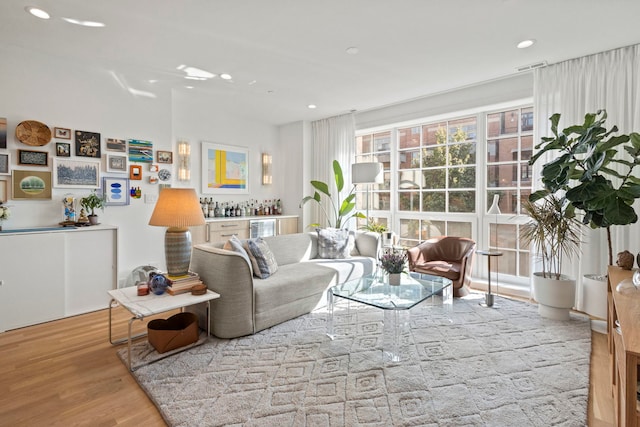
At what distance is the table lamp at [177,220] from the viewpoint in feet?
8.60

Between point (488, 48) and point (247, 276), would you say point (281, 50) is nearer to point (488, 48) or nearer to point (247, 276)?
point (488, 48)

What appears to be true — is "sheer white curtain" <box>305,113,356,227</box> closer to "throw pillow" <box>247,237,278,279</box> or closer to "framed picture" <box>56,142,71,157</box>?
"throw pillow" <box>247,237,278,279</box>

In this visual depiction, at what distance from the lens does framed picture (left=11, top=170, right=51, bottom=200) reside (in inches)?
129

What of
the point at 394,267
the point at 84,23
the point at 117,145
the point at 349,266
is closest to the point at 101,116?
the point at 117,145

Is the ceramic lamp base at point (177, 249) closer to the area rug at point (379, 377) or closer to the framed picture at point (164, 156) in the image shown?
the area rug at point (379, 377)

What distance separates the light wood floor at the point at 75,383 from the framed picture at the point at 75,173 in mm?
1511

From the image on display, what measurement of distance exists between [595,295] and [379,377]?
7.66 feet

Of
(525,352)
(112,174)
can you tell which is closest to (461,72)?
(525,352)

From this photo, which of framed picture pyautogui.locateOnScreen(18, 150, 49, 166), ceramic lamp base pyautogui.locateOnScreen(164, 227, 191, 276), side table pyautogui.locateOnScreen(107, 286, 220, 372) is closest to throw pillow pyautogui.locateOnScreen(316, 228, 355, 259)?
side table pyautogui.locateOnScreen(107, 286, 220, 372)

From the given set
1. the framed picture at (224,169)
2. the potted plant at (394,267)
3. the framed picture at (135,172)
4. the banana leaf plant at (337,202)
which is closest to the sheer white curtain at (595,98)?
the potted plant at (394,267)

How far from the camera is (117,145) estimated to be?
3.93 metres

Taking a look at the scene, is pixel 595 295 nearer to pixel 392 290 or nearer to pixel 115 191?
pixel 392 290

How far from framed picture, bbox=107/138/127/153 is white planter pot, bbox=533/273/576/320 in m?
4.83

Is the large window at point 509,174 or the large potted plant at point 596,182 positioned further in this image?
the large window at point 509,174
